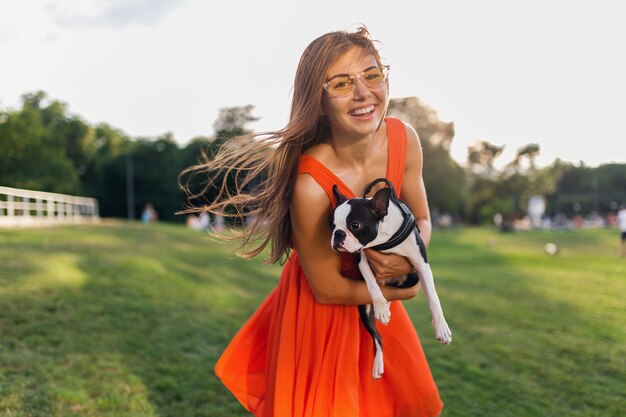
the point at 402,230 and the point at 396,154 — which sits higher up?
the point at 396,154

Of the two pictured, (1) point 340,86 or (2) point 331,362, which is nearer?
(1) point 340,86

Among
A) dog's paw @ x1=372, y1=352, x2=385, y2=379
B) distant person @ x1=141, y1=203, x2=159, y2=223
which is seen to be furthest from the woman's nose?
distant person @ x1=141, y1=203, x2=159, y2=223

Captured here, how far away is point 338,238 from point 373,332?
66 centimetres

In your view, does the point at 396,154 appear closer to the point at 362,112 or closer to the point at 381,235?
the point at 362,112

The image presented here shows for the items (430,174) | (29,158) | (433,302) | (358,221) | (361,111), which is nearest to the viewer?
(358,221)

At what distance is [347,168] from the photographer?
259 cm

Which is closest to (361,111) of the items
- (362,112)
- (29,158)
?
(362,112)

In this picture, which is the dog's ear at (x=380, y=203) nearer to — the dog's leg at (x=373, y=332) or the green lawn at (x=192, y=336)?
the dog's leg at (x=373, y=332)

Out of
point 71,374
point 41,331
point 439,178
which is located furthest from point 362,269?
point 439,178

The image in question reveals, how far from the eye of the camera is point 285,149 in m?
2.56

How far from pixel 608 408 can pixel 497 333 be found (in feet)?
9.27

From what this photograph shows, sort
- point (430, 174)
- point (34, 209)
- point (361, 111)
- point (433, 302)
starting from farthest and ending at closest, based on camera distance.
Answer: point (430, 174)
point (34, 209)
point (361, 111)
point (433, 302)

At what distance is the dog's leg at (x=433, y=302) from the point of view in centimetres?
226

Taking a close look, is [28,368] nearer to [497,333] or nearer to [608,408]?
[608,408]
